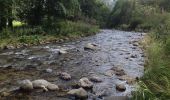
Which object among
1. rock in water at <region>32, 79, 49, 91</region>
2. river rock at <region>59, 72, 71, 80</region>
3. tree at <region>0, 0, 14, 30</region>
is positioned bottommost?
river rock at <region>59, 72, 71, 80</region>

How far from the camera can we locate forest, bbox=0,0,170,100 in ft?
27.1

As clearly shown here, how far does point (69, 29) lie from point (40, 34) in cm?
499

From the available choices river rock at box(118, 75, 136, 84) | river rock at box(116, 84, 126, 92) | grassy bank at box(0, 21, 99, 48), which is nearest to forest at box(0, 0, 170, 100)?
grassy bank at box(0, 21, 99, 48)

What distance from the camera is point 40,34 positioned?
28672mm

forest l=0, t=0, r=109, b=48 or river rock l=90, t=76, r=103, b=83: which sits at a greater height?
forest l=0, t=0, r=109, b=48

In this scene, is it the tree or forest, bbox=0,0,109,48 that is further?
forest, bbox=0,0,109,48

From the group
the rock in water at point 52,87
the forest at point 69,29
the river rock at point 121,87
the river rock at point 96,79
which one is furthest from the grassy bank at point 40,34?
the river rock at point 121,87

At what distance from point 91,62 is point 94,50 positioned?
481 centimetres

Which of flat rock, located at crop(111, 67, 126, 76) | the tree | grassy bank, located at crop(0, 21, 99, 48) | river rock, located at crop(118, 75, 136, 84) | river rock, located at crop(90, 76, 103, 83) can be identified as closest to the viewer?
river rock, located at crop(118, 75, 136, 84)

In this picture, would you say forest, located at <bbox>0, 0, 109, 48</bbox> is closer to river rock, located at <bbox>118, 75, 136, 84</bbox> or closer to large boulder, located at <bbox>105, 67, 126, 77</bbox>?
large boulder, located at <bbox>105, 67, 126, 77</bbox>

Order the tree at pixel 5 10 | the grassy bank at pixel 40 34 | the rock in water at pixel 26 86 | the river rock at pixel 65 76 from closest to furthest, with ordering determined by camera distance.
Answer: the rock in water at pixel 26 86
the river rock at pixel 65 76
the grassy bank at pixel 40 34
the tree at pixel 5 10

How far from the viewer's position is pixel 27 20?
33719mm

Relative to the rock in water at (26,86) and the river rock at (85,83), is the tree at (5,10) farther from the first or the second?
the river rock at (85,83)

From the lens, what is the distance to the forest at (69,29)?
326 inches
